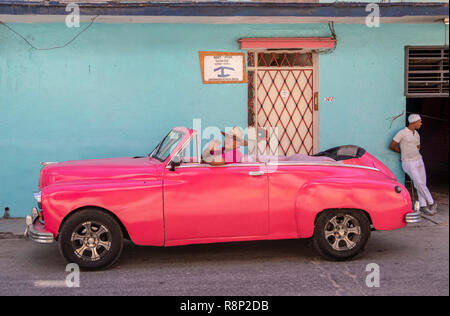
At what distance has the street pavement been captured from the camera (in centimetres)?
532

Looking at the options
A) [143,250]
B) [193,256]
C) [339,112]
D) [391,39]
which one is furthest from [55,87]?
[391,39]

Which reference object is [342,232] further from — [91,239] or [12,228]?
[12,228]

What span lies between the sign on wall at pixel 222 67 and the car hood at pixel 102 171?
3.23 m

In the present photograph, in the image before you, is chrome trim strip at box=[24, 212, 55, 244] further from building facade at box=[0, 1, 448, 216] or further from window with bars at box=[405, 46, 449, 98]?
window with bars at box=[405, 46, 449, 98]

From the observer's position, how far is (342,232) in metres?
6.27

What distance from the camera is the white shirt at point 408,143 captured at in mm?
9305

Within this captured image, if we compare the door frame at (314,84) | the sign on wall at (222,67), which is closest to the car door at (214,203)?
the sign on wall at (222,67)

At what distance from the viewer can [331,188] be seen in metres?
6.18

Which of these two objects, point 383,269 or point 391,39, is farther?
point 391,39

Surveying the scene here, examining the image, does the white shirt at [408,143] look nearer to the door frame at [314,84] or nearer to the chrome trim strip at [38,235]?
the door frame at [314,84]

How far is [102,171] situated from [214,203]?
1.36 metres

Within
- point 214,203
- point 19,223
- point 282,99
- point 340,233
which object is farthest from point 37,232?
point 282,99

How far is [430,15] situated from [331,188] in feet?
15.2

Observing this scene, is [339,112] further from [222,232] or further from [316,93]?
[222,232]
